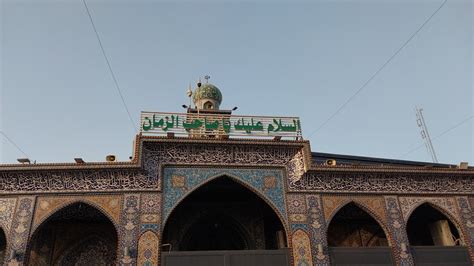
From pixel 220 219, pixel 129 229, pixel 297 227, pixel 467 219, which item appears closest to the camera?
pixel 129 229

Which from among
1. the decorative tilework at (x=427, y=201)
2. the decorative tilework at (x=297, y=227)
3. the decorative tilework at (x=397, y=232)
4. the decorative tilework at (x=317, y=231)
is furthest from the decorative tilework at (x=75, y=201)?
the decorative tilework at (x=427, y=201)

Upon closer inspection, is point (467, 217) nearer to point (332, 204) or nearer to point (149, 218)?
point (332, 204)

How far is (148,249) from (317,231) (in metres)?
5.07

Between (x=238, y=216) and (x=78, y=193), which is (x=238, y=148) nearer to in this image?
(x=238, y=216)

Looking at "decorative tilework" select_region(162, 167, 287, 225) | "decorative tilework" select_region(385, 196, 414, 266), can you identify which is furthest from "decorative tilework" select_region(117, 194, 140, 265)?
"decorative tilework" select_region(385, 196, 414, 266)

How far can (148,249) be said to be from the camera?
1080 cm

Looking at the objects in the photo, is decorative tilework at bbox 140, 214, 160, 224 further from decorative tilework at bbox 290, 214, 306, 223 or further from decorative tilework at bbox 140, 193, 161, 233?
decorative tilework at bbox 290, 214, 306, 223

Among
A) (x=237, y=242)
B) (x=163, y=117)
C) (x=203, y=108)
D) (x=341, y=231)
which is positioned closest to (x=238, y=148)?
(x=163, y=117)

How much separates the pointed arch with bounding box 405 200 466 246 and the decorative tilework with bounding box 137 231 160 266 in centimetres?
804

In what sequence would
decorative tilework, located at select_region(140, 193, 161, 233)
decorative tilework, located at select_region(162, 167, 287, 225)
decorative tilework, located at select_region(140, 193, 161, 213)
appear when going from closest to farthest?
1. decorative tilework, located at select_region(140, 193, 161, 233)
2. decorative tilework, located at select_region(140, 193, 161, 213)
3. decorative tilework, located at select_region(162, 167, 287, 225)

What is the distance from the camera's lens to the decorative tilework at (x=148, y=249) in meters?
10.7

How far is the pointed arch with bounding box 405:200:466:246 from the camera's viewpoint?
42.2 ft

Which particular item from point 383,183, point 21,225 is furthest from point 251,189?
point 21,225

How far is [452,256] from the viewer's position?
12305 millimetres
